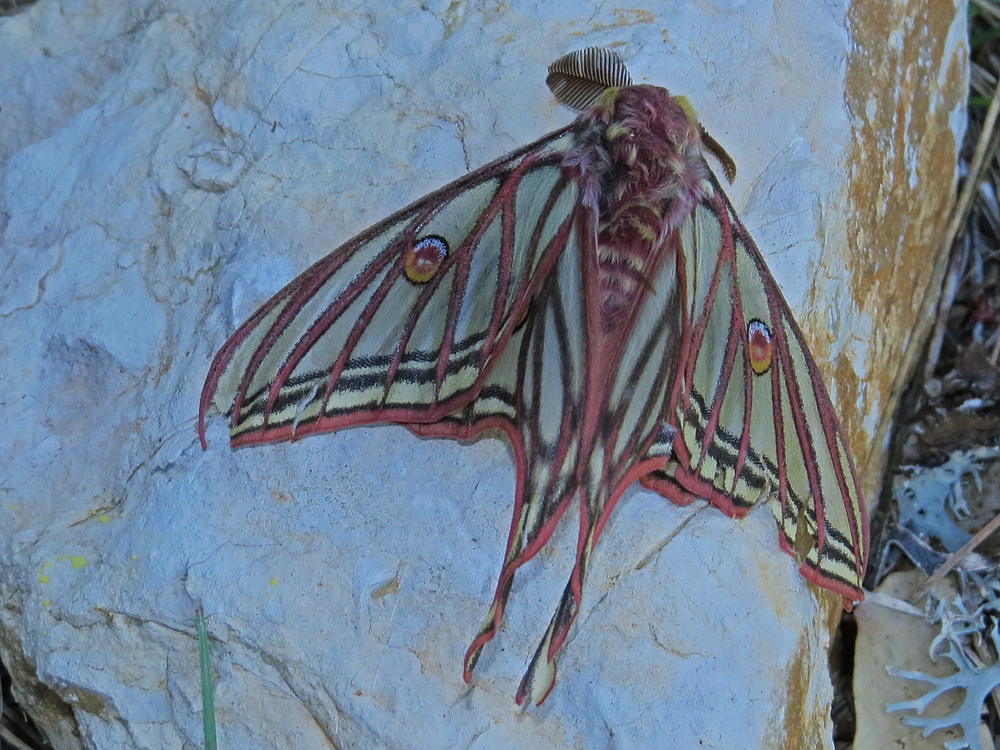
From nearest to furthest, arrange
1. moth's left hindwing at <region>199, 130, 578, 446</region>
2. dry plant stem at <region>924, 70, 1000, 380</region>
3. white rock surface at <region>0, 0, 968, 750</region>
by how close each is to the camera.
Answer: white rock surface at <region>0, 0, 968, 750</region>, moth's left hindwing at <region>199, 130, 578, 446</region>, dry plant stem at <region>924, 70, 1000, 380</region>

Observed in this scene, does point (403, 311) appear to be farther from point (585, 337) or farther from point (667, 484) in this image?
point (667, 484)

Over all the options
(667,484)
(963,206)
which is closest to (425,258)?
(667,484)

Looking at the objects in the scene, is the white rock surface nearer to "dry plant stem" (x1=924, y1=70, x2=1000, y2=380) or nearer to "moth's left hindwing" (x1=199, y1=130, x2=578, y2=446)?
"moth's left hindwing" (x1=199, y1=130, x2=578, y2=446)

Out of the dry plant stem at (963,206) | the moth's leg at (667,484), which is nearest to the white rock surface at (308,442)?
the moth's leg at (667,484)

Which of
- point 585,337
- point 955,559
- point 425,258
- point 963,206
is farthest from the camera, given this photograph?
point 963,206

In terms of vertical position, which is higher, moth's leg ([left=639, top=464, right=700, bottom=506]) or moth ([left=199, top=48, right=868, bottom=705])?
moth ([left=199, top=48, right=868, bottom=705])

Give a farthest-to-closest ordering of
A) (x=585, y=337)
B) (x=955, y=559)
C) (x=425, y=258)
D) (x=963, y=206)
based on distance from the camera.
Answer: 1. (x=963, y=206)
2. (x=955, y=559)
3. (x=425, y=258)
4. (x=585, y=337)

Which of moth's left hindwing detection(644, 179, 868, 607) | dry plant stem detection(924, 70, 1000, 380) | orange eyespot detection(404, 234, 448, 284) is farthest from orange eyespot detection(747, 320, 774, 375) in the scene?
dry plant stem detection(924, 70, 1000, 380)

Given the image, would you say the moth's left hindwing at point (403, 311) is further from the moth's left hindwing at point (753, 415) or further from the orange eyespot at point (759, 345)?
the orange eyespot at point (759, 345)
